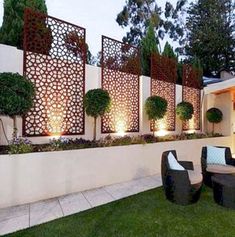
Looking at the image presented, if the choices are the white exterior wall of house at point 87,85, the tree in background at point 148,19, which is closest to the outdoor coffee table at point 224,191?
the white exterior wall of house at point 87,85

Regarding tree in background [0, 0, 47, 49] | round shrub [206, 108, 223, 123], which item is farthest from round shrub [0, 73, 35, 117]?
round shrub [206, 108, 223, 123]

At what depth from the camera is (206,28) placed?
19312 mm

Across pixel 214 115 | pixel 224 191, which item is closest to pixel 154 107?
pixel 224 191

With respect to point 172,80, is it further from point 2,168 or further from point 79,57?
point 2,168

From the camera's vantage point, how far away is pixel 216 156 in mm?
6938

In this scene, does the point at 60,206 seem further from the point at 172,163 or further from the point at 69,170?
the point at 172,163

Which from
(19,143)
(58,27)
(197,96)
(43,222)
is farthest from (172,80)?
(43,222)

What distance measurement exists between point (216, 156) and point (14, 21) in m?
6.39

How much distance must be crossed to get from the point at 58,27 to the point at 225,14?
16.7 metres

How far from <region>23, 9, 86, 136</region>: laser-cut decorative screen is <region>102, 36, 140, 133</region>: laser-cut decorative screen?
955 mm

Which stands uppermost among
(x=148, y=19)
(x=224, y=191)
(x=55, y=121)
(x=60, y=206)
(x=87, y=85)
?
(x=148, y=19)

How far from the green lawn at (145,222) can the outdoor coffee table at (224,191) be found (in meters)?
0.12

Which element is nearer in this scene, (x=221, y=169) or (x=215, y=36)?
(x=221, y=169)

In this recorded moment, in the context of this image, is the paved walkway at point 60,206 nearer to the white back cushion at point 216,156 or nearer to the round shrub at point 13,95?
the white back cushion at point 216,156
